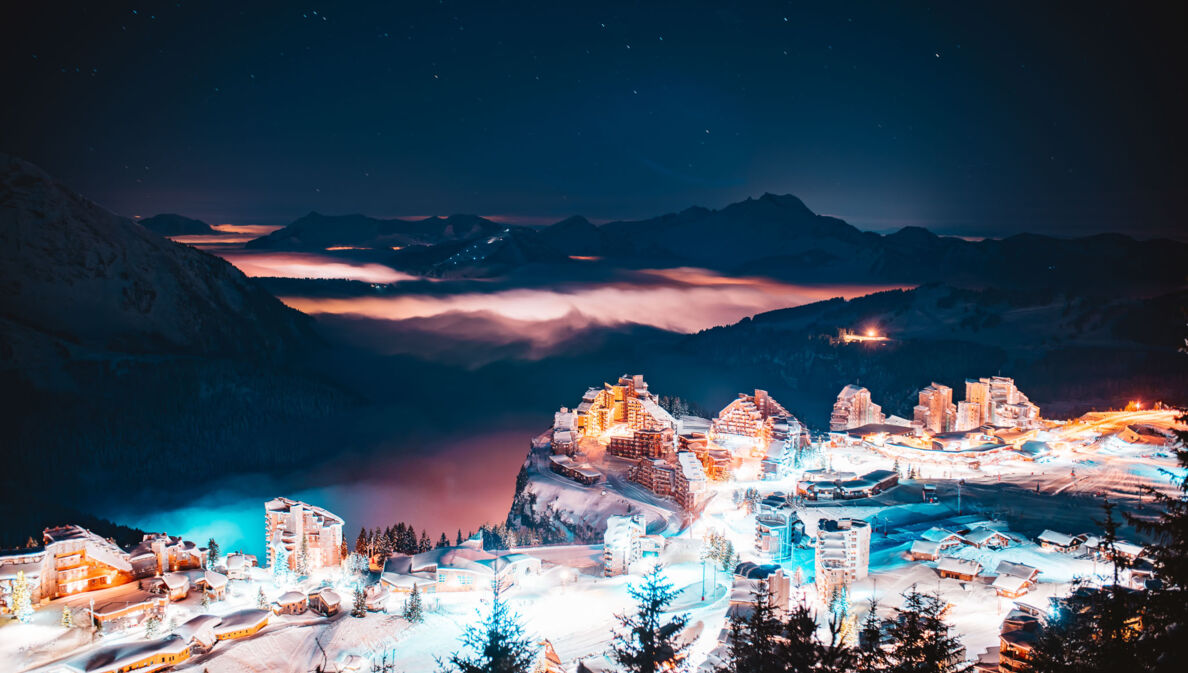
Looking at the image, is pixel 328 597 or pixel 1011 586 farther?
pixel 328 597

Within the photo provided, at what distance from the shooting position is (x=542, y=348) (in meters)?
90.8

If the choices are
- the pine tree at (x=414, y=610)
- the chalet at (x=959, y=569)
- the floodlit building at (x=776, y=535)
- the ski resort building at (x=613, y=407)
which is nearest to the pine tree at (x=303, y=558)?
the pine tree at (x=414, y=610)

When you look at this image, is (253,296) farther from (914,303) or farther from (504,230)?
(504,230)

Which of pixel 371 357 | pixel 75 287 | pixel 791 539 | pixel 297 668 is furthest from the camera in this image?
pixel 371 357

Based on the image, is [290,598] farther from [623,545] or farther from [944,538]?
[944,538]

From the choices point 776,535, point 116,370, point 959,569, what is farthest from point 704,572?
point 116,370

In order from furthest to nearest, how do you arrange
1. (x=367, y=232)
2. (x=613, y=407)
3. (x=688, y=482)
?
(x=367, y=232) → (x=613, y=407) → (x=688, y=482)

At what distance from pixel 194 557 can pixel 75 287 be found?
5240cm

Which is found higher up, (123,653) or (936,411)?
(936,411)

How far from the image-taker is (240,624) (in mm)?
18516

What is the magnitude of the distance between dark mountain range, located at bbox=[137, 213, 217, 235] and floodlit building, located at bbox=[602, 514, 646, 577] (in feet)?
270

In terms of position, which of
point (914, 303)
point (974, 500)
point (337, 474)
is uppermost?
point (914, 303)

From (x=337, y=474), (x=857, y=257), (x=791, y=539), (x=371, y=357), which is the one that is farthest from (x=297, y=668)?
(x=857, y=257)

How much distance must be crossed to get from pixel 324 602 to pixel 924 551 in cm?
1920
